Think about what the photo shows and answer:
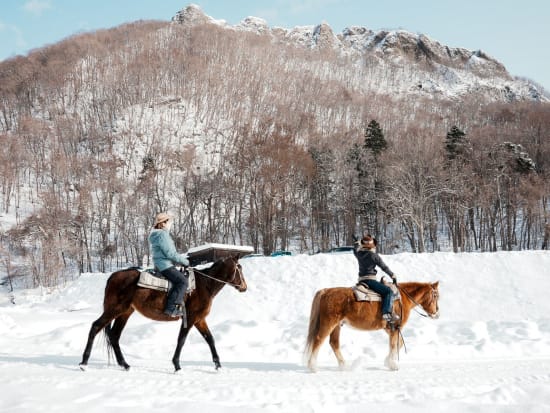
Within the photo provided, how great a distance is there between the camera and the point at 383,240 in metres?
54.4

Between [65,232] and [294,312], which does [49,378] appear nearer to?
[294,312]

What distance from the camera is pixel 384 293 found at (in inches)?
352

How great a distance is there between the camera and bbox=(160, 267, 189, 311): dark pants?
8461mm

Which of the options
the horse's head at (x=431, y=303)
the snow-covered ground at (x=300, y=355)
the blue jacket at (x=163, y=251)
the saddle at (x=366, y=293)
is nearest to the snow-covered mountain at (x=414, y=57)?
the snow-covered ground at (x=300, y=355)

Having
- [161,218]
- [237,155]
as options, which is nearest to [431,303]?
[161,218]

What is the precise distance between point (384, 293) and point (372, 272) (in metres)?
0.51

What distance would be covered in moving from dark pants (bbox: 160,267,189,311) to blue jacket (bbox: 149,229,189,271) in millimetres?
124

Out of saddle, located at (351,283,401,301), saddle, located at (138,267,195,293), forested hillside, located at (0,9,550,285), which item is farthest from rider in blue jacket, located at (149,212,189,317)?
forested hillside, located at (0,9,550,285)

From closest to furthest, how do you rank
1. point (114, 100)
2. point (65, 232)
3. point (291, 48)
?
point (65, 232) < point (114, 100) < point (291, 48)

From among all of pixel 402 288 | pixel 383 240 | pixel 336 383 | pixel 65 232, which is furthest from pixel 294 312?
pixel 65 232

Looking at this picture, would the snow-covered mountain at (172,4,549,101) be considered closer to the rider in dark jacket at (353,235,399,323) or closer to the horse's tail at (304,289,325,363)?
the rider in dark jacket at (353,235,399,323)

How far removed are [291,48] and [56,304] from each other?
424 ft

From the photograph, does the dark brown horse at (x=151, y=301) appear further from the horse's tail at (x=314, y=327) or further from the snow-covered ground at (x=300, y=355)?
the horse's tail at (x=314, y=327)

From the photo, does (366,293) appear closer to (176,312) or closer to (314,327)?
(314,327)
